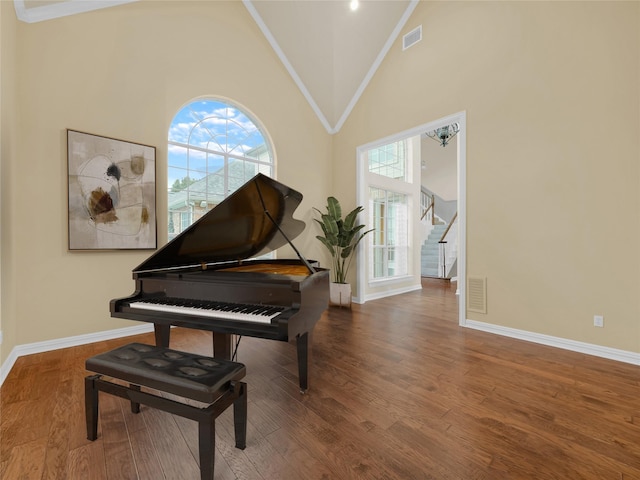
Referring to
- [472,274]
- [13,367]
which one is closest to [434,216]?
[472,274]

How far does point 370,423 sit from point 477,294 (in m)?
2.54

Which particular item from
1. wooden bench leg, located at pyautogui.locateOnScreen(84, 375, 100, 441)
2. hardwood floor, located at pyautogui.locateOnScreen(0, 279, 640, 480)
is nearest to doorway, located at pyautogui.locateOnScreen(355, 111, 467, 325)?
hardwood floor, located at pyautogui.locateOnScreen(0, 279, 640, 480)

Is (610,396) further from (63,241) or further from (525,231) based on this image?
(63,241)

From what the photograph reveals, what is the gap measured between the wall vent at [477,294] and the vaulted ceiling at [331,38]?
3.71 metres

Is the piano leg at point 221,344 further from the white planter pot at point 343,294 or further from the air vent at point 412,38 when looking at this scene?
the air vent at point 412,38

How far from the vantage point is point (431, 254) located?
29.2 feet

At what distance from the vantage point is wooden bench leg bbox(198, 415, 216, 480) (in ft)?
3.72

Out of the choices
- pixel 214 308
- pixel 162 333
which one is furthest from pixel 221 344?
pixel 162 333

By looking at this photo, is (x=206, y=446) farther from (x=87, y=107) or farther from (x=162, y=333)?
(x=87, y=107)

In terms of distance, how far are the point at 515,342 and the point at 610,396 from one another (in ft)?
3.54

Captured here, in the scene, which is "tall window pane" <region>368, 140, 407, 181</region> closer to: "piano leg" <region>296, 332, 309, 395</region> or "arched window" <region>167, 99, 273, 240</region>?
"arched window" <region>167, 99, 273, 240</region>

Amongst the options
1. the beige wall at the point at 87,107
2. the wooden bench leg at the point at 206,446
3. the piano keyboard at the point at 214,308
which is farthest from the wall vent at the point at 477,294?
the beige wall at the point at 87,107

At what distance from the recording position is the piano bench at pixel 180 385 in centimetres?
115

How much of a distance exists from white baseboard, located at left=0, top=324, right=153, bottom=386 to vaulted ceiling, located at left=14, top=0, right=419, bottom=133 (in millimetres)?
4615
